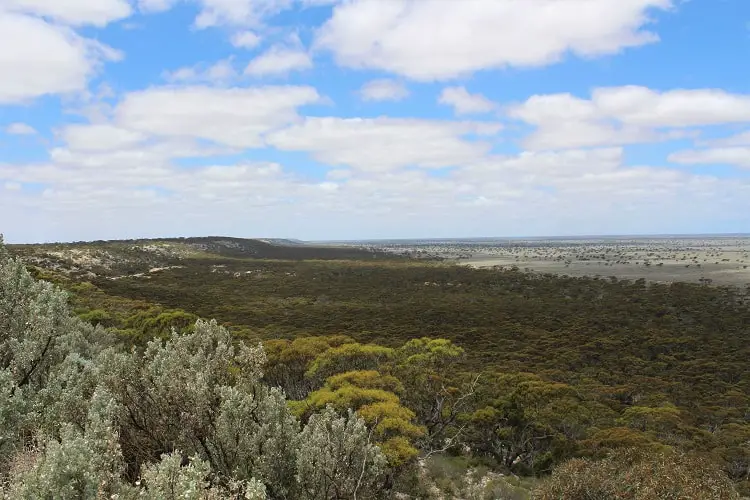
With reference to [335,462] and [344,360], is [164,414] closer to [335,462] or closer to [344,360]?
[335,462]

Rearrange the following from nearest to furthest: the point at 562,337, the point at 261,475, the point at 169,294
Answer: the point at 261,475, the point at 562,337, the point at 169,294

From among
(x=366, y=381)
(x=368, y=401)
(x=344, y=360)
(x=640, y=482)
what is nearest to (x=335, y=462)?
(x=640, y=482)

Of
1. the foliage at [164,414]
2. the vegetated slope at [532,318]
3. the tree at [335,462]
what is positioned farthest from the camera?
the vegetated slope at [532,318]

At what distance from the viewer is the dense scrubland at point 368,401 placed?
950cm

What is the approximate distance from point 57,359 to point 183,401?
451 cm

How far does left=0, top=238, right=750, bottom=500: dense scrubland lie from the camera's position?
9500mm

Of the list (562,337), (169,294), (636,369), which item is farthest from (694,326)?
(169,294)

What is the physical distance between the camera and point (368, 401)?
19844 mm

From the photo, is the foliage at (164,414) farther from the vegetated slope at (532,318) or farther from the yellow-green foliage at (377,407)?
the vegetated slope at (532,318)

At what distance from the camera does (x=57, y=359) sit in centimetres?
1209

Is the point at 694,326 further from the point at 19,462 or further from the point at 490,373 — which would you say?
the point at 19,462

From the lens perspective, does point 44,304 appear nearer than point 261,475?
No

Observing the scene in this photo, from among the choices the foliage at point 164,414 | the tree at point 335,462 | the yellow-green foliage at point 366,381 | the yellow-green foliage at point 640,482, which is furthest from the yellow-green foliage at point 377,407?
the yellow-green foliage at point 640,482

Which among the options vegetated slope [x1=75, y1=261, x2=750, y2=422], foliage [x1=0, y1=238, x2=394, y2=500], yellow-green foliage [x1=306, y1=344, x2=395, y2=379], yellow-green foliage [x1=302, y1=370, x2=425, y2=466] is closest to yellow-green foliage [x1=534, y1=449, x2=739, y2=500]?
yellow-green foliage [x1=302, y1=370, x2=425, y2=466]
